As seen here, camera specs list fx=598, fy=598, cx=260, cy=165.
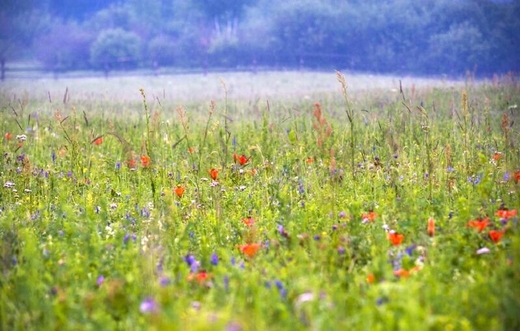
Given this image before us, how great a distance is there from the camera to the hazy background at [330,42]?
52750 millimetres

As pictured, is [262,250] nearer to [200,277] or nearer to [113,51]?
[200,277]

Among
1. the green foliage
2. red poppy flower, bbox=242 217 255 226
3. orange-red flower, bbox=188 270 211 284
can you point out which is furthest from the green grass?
the green foliage

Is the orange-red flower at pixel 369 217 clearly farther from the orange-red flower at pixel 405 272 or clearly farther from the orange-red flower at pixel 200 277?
the orange-red flower at pixel 200 277

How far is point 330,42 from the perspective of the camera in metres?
55.7

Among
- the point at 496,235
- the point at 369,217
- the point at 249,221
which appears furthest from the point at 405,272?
the point at 249,221

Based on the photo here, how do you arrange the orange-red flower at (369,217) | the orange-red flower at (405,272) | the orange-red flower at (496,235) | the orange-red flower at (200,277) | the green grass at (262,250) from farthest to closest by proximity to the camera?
1. the orange-red flower at (369,217)
2. the orange-red flower at (496,235)
3. the orange-red flower at (200,277)
4. the orange-red flower at (405,272)
5. the green grass at (262,250)

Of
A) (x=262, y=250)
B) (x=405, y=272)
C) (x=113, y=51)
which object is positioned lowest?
(x=262, y=250)

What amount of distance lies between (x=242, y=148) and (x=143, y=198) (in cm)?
245

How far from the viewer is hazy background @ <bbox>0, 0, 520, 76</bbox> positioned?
52750 mm

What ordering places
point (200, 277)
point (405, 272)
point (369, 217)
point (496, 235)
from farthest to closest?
point (369, 217)
point (496, 235)
point (200, 277)
point (405, 272)

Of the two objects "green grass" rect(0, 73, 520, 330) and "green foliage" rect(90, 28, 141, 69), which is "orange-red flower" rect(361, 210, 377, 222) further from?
"green foliage" rect(90, 28, 141, 69)

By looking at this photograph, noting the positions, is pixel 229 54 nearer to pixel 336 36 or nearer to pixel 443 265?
pixel 336 36

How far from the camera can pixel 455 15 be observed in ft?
180

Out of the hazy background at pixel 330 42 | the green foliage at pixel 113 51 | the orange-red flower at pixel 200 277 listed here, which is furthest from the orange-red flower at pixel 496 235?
the green foliage at pixel 113 51
